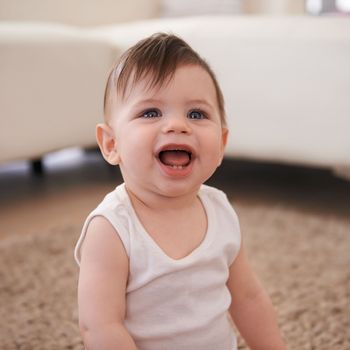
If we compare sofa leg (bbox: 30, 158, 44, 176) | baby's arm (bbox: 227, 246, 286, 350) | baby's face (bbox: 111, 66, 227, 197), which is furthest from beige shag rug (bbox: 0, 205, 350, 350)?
sofa leg (bbox: 30, 158, 44, 176)

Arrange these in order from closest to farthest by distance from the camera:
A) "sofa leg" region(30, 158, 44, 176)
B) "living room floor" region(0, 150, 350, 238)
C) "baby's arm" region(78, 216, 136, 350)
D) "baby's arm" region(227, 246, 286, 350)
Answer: "baby's arm" region(78, 216, 136, 350)
"baby's arm" region(227, 246, 286, 350)
"living room floor" region(0, 150, 350, 238)
"sofa leg" region(30, 158, 44, 176)

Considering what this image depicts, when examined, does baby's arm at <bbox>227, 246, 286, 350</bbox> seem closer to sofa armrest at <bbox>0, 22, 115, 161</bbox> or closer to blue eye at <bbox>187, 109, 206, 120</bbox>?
blue eye at <bbox>187, 109, 206, 120</bbox>

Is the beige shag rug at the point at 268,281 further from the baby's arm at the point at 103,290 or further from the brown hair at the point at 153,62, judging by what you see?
the brown hair at the point at 153,62

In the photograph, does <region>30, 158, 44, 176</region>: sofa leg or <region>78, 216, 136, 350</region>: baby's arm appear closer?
<region>78, 216, 136, 350</region>: baby's arm

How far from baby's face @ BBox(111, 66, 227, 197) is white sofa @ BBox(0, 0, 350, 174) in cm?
86

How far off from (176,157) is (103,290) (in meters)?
0.15

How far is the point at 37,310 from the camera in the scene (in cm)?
89

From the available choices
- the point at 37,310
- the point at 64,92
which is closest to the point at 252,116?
the point at 64,92

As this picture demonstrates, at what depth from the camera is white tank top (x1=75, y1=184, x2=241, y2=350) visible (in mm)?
584

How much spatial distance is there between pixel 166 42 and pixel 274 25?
3.14 feet

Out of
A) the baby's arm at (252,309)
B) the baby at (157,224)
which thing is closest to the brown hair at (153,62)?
the baby at (157,224)

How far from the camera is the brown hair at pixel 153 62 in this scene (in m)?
0.59

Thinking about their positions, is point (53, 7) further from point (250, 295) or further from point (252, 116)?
point (250, 295)

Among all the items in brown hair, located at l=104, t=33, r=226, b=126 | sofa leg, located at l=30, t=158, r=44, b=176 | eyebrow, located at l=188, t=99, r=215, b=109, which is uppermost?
brown hair, located at l=104, t=33, r=226, b=126
